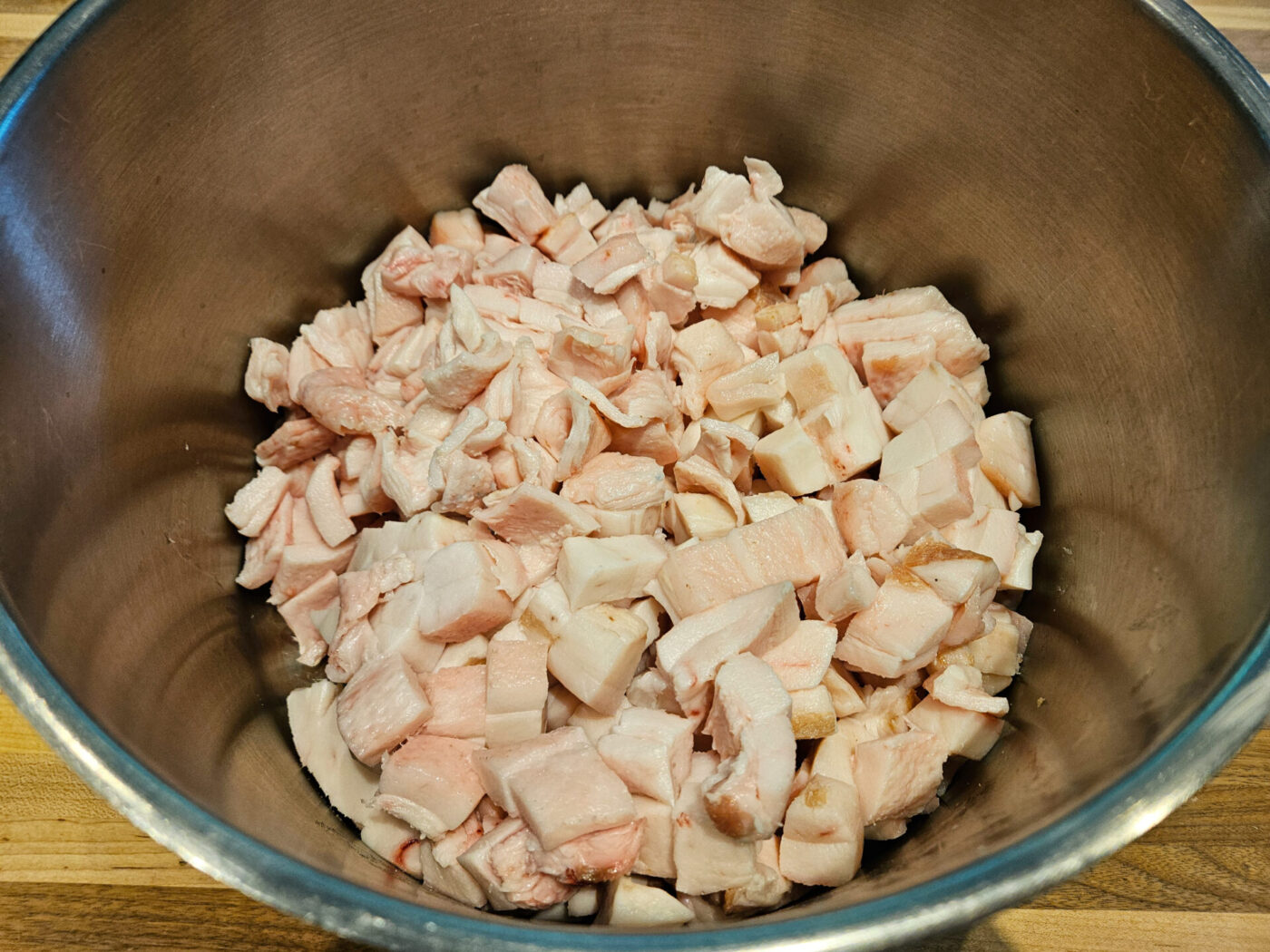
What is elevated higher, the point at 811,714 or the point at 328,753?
the point at 811,714

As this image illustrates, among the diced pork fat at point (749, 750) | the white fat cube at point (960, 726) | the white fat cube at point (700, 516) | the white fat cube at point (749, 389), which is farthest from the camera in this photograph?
the white fat cube at point (749, 389)

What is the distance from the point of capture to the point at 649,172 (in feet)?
6.92

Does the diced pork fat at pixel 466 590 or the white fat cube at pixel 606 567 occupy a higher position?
the white fat cube at pixel 606 567

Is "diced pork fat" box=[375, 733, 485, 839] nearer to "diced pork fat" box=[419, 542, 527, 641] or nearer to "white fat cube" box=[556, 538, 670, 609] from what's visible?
"diced pork fat" box=[419, 542, 527, 641]

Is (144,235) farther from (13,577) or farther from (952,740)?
(952,740)

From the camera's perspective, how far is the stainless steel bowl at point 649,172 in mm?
1052

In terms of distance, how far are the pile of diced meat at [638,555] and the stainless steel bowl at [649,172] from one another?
97 millimetres

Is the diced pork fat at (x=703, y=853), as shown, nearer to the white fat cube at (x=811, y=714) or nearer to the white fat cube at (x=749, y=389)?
the white fat cube at (x=811, y=714)

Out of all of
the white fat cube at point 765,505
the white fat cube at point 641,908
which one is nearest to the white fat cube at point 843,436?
the white fat cube at point 765,505

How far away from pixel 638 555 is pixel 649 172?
107 centimetres

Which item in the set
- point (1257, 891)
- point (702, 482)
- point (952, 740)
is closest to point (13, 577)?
point (702, 482)

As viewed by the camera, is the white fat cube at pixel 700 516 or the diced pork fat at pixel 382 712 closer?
the diced pork fat at pixel 382 712

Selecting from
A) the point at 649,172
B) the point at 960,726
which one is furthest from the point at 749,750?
the point at 649,172

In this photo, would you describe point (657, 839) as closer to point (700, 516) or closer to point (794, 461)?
point (700, 516)
